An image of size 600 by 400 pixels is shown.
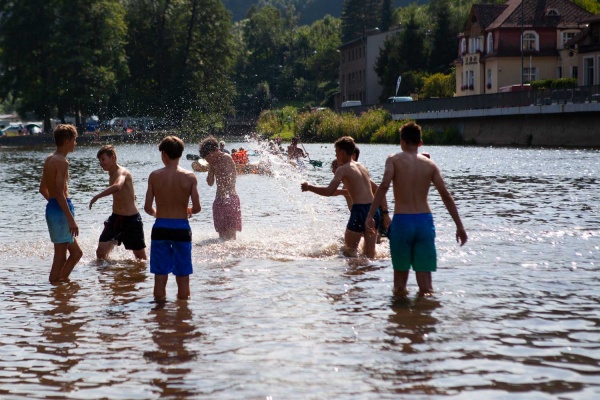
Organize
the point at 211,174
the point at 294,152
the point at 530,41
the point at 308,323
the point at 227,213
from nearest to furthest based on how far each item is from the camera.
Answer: the point at 308,323 → the point at 211,174 → the point at 227,213 → the point at 294,152 → the point at 530,41

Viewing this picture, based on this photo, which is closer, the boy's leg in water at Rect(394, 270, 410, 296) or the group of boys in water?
the group of boys in water

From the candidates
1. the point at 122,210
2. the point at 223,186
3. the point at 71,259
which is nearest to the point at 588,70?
the point at 223,186

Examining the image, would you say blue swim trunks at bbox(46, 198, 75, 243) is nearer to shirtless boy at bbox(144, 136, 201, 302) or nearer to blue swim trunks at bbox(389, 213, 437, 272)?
shirtless boy at bbox(144, 136, 201, 302)

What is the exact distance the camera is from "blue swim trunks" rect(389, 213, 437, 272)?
9.37 meters

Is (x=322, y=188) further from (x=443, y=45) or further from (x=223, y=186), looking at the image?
(x=443, y=45)

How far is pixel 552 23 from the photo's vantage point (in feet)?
264

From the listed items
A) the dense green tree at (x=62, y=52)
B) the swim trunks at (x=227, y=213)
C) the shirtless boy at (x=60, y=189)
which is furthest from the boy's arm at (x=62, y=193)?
the dense green tree at (x=62, y=52)

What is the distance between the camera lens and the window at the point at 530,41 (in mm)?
80375

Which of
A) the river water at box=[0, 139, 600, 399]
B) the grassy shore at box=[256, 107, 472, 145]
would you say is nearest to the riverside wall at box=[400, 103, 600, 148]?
the grassy shore at box=[256, 107, 472, 145]

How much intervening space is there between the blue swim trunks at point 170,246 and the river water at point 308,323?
47 cm

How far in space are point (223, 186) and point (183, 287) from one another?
4.52 meters

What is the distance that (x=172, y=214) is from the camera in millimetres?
9656

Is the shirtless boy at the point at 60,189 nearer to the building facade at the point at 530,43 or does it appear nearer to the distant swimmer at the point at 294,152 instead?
the distant swimmer at the point at 294,152

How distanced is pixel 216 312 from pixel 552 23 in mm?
75424
